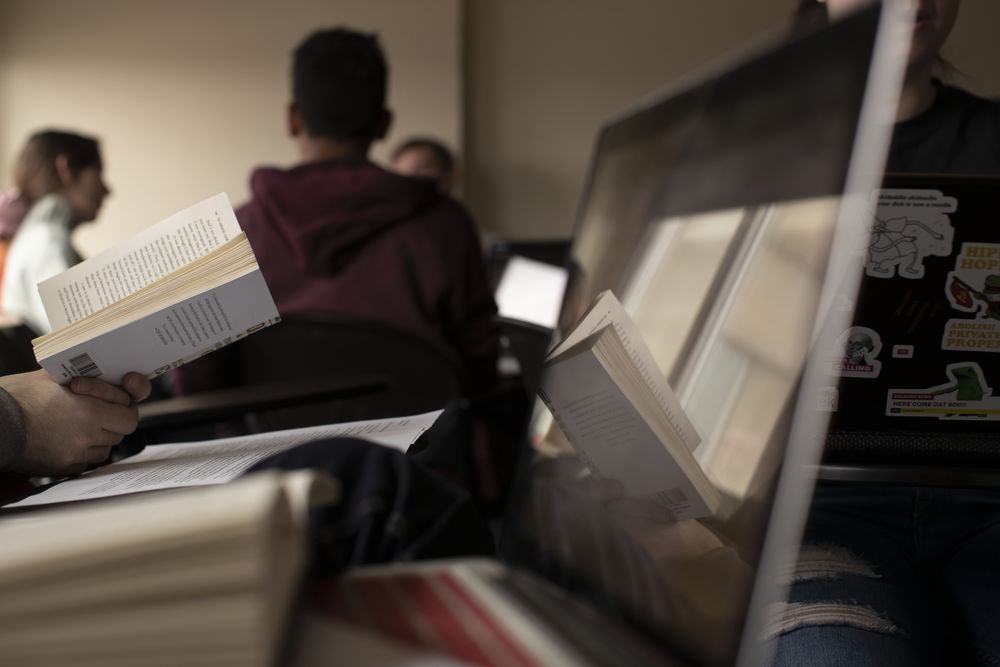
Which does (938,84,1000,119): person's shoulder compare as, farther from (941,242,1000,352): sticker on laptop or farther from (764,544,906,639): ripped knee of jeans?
(764,544,906,639): ripped knee of jeans

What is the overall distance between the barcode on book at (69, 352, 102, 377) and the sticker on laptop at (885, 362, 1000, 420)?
706 mm

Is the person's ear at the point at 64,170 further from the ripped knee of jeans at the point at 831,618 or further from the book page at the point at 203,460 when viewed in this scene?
the ripped knee of jeans at the point at 831,618

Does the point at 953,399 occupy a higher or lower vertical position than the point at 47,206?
lower

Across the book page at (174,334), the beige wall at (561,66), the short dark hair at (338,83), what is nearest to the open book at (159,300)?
the book page at (174,334)

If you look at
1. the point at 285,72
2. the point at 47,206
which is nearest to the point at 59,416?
the point at 47,206

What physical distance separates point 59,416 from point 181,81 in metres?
3.77

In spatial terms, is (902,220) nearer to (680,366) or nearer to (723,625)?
(680,366)

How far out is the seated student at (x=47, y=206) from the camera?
2553 mm

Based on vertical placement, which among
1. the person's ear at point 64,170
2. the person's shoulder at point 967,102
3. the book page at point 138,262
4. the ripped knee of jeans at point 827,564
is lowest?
the ripped knee of jeans at point 827,564

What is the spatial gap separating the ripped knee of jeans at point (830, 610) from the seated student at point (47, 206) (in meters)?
2.57

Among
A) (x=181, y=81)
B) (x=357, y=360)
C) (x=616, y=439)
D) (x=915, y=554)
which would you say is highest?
(x=181, y=81)

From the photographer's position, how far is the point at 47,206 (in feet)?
8.66

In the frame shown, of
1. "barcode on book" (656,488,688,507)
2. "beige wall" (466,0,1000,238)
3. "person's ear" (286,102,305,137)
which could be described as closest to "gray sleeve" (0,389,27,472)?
"barcode on book" (656,488,688,507)

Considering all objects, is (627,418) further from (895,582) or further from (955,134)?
(955,134)
